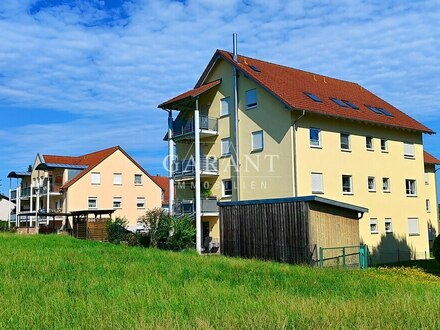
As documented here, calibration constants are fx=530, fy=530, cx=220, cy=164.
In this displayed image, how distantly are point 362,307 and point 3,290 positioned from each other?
25.9 feet

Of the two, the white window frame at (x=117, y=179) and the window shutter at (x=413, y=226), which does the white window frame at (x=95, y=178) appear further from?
the window shutter at (x=413, y=226)

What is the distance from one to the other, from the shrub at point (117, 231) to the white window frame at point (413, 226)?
18580 millimetres

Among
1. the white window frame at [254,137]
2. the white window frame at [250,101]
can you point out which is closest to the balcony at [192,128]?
the white window frame at [250,101]

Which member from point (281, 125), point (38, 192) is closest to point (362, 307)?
point (281, 125)

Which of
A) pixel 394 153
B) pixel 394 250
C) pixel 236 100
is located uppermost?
pixel 236 100

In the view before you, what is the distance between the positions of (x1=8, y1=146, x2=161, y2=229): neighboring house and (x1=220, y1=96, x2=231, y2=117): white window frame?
22447mm

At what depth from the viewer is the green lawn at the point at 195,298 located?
855cm

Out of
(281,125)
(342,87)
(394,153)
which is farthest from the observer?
(342,87)

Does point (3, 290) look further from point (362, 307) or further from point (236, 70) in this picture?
point (236, 70)

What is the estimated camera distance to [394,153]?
35281 millimetres

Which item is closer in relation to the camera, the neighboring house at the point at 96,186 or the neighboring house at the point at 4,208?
the neighboring house at the point at 96,186

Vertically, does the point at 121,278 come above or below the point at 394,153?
below

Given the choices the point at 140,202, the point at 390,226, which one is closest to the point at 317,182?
the point at 390,226

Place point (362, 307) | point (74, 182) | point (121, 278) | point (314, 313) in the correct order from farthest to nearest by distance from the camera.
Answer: point (74, 182) → point (121, 278) → point (362, 307) → point (314, 313)
